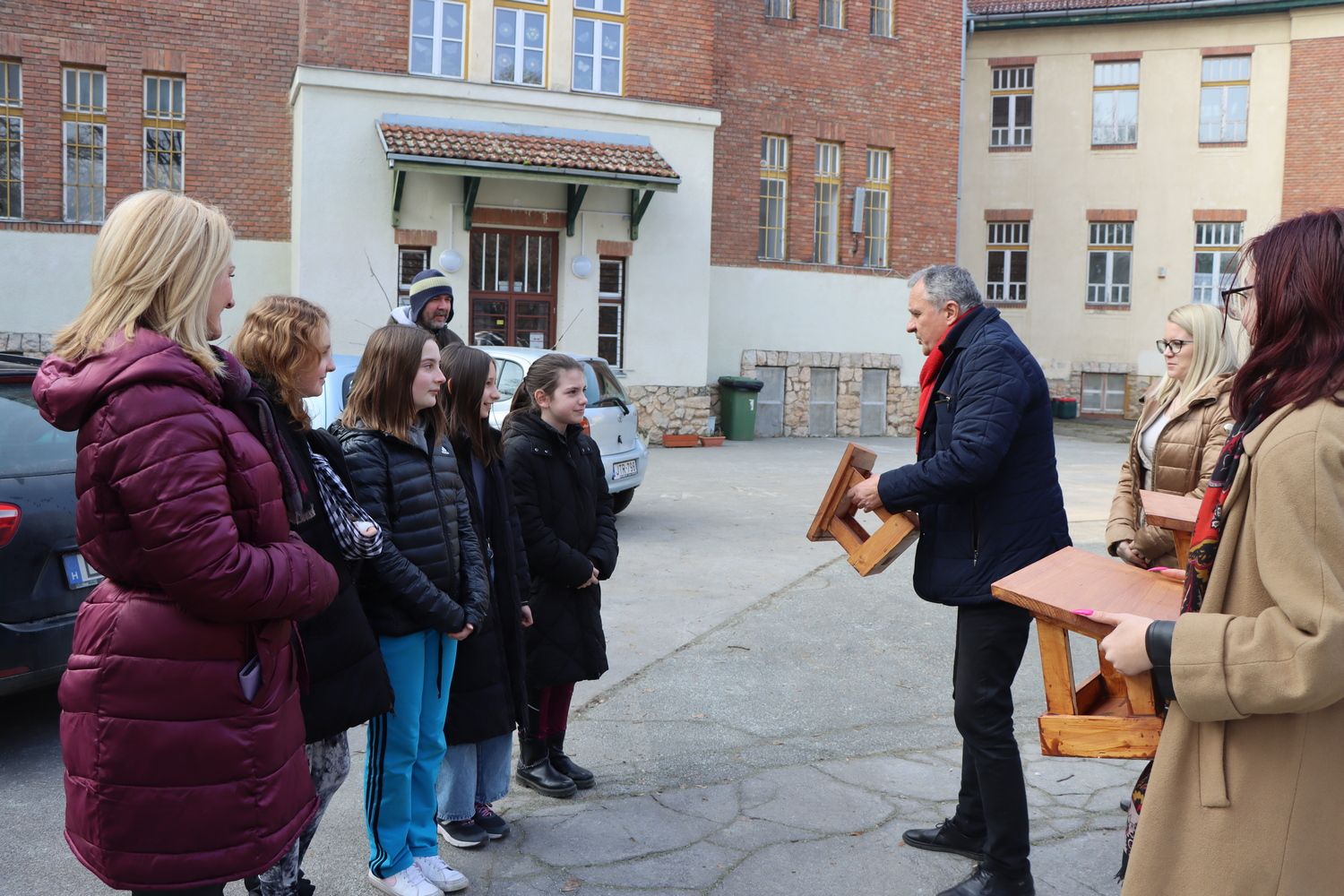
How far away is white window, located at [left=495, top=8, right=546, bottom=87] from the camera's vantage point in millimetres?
18281

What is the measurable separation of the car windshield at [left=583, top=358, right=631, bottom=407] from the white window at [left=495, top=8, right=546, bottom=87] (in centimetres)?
880

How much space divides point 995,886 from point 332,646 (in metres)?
2.18

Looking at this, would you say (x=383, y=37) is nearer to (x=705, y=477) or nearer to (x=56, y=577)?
(x=705, y=477)

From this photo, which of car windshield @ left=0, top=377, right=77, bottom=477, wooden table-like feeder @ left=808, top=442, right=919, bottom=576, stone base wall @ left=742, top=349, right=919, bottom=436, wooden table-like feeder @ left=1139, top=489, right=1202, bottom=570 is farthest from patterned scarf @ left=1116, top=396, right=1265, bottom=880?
stone base wall @ left=742, top=349, right=919, bottom=436

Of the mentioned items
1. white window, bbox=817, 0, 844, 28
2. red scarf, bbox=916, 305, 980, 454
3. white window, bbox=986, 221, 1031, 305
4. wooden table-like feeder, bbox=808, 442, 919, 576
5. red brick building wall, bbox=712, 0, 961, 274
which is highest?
white window, bbox=817, 0, 844, 28

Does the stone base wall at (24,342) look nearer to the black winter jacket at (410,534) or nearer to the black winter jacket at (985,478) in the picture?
the black winter jacket at (410,534)

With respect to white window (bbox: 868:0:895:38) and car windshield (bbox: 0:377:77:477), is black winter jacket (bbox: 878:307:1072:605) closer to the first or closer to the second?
car windshield (bbox: 0:377:77:477)

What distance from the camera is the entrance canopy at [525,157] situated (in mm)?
16938

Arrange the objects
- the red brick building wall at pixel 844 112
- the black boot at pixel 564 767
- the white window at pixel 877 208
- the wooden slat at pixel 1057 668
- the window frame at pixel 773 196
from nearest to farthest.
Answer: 1. the wooden slat at pixel 1057 668
2. the black boot at pixel 564 767
3. the red brick building wall at pixel 844 112
4. the window frame at pixel 773 196
5. the white window at pixel 877 208

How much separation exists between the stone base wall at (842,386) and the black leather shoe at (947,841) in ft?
58.7

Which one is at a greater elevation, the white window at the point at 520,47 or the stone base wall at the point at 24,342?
the white window at the point at 520,47

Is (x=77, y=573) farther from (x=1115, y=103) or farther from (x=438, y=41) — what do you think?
(x=1115, y=103)

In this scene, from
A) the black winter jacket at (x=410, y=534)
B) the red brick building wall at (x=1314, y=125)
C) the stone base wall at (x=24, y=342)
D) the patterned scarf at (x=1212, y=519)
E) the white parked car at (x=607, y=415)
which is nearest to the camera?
the patterned scarf at (x=1212, y=519)

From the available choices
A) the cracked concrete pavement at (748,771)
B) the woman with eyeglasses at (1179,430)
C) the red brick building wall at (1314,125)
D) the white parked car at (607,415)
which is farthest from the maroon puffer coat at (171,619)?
the red brick building wall at (1314,125)
